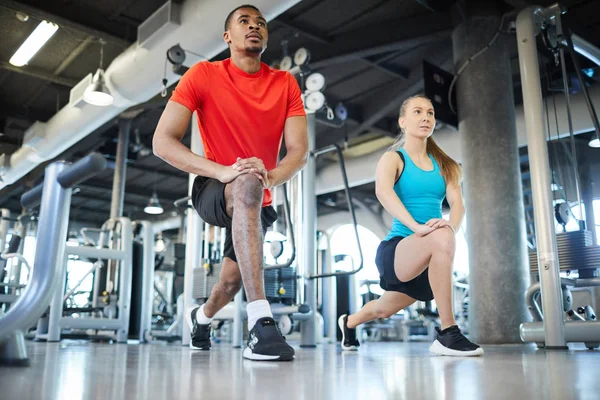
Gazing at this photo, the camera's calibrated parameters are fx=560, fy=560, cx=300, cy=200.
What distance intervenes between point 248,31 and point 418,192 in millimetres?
1000

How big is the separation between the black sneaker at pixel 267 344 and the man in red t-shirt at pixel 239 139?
0.25 feet

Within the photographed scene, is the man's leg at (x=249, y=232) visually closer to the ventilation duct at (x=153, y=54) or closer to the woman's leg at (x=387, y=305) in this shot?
the woman's leg at (x=387, y=305)

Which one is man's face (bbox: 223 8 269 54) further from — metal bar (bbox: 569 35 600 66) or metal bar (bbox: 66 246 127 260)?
metal bar (bbox: 66 246 127 260)

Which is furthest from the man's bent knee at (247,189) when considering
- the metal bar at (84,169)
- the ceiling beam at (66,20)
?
the ceiling beam at (66,20)

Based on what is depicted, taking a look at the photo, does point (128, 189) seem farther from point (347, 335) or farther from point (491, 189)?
point (347, 335)

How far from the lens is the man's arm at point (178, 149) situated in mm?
1869

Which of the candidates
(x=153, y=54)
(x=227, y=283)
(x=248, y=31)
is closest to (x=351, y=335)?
(x=227, y=283)

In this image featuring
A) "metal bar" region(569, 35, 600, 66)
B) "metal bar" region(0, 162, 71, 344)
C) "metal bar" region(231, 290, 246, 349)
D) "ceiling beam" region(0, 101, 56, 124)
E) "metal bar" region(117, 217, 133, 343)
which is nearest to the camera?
"metal bar" region(0, 162, 71, 344)

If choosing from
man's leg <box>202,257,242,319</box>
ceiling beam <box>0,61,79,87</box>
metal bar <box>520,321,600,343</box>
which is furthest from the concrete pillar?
ceiling beam <box>0,61,79,87</box>

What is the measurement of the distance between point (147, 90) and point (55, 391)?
5400 mm

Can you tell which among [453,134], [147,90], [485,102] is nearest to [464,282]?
[453,134]

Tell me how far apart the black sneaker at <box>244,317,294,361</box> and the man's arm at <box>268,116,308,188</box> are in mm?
509

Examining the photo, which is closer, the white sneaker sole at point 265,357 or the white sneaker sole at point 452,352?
the white sneaker sole at point 265,357

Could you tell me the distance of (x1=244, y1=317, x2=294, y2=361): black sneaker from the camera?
163 cm
